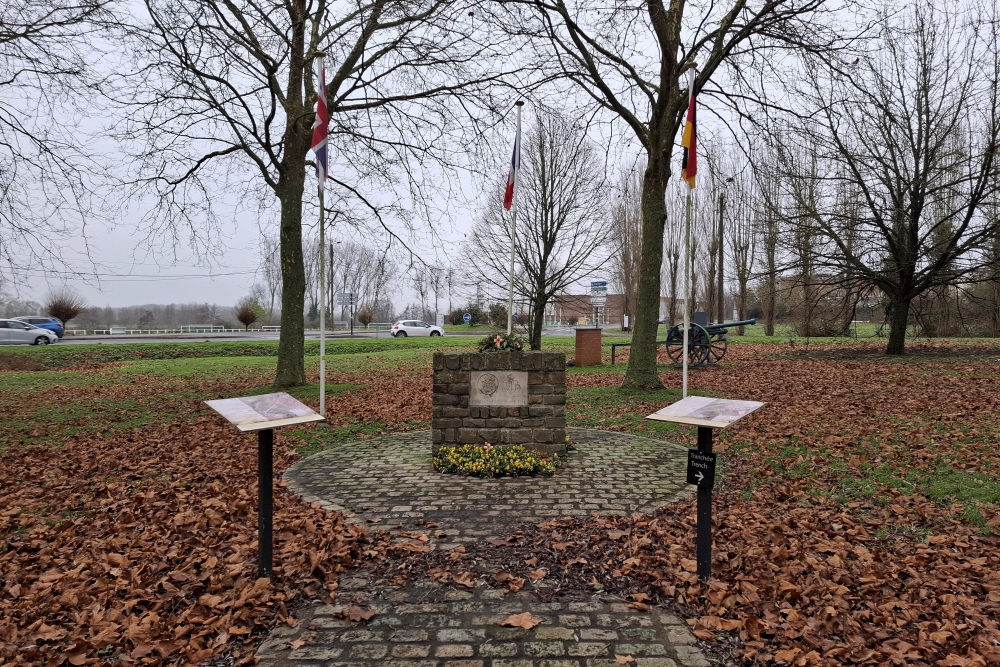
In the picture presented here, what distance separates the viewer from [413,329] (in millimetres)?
36625

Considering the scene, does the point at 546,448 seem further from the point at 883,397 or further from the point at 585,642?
the point at 883,397

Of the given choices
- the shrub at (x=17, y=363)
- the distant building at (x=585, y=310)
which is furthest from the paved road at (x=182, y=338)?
the shrub at (x=17, y=363)

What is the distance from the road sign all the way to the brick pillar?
13200mm

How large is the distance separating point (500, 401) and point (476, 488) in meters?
1.25

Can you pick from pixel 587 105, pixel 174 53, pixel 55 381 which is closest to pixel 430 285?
pixel 587 105

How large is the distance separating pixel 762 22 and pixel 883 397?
23.9 ft

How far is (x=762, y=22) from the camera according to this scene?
35.0ft

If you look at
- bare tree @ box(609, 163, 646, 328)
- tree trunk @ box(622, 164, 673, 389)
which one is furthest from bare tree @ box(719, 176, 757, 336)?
tree trunk @ box(622, 164, 673, 389)

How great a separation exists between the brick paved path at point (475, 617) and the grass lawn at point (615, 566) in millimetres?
255

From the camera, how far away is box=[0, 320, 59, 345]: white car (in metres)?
26.4

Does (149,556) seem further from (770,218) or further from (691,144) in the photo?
(770,218)

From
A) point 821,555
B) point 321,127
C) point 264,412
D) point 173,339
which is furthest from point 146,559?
point 173,339

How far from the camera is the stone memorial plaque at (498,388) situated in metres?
6.49

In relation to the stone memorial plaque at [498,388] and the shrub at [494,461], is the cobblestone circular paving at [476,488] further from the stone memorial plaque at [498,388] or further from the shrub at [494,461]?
the stone memorial plaque at [498,388]
